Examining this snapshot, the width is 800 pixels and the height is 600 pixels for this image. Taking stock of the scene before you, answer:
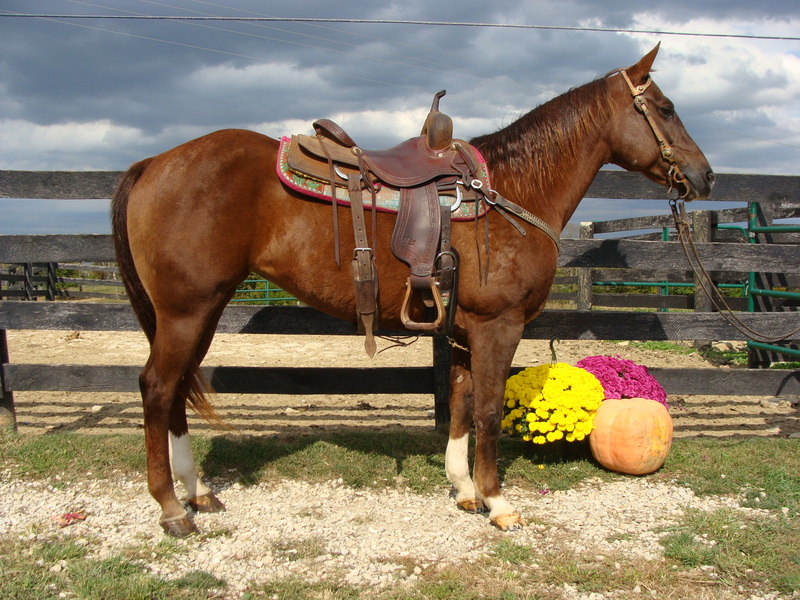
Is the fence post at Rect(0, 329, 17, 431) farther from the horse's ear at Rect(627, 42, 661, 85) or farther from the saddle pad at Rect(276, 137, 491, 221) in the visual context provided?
the horse's ear at Rect(627, 42, 661, 85)

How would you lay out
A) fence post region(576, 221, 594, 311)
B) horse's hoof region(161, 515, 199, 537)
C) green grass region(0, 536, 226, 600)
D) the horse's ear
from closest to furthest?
green grass region(0, 536, 226, 600)
horse's hoof region(161, 515, 199, 537)
the horse's ear
fence post region(576, 221, 594, 311)

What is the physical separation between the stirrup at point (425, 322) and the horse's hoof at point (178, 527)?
61.4 inches

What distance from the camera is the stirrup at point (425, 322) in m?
3.10

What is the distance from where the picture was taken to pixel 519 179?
3.44 metres

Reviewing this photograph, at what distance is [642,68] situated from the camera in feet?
11.3

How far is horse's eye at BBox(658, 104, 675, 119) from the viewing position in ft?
11.4

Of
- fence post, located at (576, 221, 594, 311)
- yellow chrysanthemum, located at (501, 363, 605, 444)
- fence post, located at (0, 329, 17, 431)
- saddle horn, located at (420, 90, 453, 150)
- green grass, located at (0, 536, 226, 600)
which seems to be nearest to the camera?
green grass, located at (0, 536, 226, 600)

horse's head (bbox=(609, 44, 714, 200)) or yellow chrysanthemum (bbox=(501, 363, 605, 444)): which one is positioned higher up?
horse's head (bbox=(609, 44, 714, 200))

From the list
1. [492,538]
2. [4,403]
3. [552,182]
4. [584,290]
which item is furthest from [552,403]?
[584,290]

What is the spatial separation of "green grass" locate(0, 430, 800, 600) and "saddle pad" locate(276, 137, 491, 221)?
1764 mm

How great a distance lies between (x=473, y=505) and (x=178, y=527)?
164 cm

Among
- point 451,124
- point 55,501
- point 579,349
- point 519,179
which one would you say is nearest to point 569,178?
point 519,179

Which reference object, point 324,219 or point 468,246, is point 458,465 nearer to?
point 468,246

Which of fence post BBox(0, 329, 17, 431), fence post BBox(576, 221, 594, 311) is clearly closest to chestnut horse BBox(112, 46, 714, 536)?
fence post BBox(0, 329, 17, 431)
